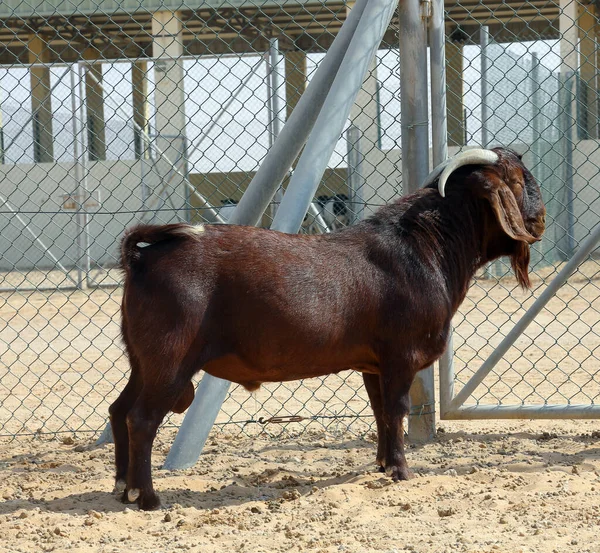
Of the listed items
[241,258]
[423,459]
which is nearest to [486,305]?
[423,459]

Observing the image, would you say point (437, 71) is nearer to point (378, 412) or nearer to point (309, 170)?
point (309, 170)

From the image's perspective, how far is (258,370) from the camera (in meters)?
3.68

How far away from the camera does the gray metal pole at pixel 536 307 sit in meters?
4.30

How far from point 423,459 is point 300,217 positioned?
55.5 inches

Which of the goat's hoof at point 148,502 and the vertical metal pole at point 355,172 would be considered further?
the vertical metal pole at point 355,172

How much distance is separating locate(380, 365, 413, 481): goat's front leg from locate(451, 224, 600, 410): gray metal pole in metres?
0.81

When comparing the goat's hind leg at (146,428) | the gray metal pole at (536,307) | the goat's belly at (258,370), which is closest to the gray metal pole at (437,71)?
the gray metal pole at (536,307)

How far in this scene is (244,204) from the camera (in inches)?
172

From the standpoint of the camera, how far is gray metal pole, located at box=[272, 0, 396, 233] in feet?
13.8

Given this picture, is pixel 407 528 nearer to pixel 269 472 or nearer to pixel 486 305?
pixel 269 472

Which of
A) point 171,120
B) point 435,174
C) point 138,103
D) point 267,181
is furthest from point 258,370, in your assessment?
point 138,103

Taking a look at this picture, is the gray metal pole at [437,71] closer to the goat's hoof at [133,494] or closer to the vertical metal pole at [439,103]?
the vertical metal pole at [439,103]

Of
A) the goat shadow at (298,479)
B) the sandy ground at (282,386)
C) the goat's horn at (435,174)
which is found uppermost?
the goat's horn at (435,174)

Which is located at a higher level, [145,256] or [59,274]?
[145,256]
